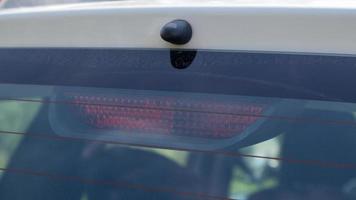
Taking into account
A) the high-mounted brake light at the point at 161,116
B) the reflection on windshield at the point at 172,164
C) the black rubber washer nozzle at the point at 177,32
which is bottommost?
the reflection on windshield at the point at 172,164

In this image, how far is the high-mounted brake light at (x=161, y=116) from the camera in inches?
75.6

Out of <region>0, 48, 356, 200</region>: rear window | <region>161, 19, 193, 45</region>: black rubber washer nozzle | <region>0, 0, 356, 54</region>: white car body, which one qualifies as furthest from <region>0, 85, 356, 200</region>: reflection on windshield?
<region>161, 19, 193, 45</region>: black rubber washer nozzle

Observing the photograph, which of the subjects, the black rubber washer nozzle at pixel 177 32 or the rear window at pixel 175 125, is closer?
the rear window at pixel 175 125

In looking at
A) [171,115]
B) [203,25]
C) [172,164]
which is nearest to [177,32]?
[203,25]

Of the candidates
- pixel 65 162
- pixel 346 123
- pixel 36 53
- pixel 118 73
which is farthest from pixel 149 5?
pixel 346 123

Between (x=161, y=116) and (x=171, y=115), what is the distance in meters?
0.03

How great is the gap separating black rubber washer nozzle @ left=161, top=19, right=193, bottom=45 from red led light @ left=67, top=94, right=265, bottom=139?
0.16 meters

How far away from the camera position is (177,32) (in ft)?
6.41

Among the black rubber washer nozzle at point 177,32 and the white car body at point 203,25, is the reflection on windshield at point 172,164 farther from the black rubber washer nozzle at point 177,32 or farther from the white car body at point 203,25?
the black rubber washer nozzle at point 177,32

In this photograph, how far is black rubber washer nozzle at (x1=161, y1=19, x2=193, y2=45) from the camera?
6.41 feet

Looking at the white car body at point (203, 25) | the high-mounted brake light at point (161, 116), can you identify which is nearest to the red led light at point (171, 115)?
the high-mounted brake light at point (161, 116)

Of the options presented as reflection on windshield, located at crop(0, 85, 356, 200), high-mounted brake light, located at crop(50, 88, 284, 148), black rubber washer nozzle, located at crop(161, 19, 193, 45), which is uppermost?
black rubber washer nozzle, located at crop(161, 19, 193, 45)

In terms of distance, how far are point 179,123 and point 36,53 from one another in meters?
0.50

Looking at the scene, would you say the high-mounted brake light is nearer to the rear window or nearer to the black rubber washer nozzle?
the rear window
